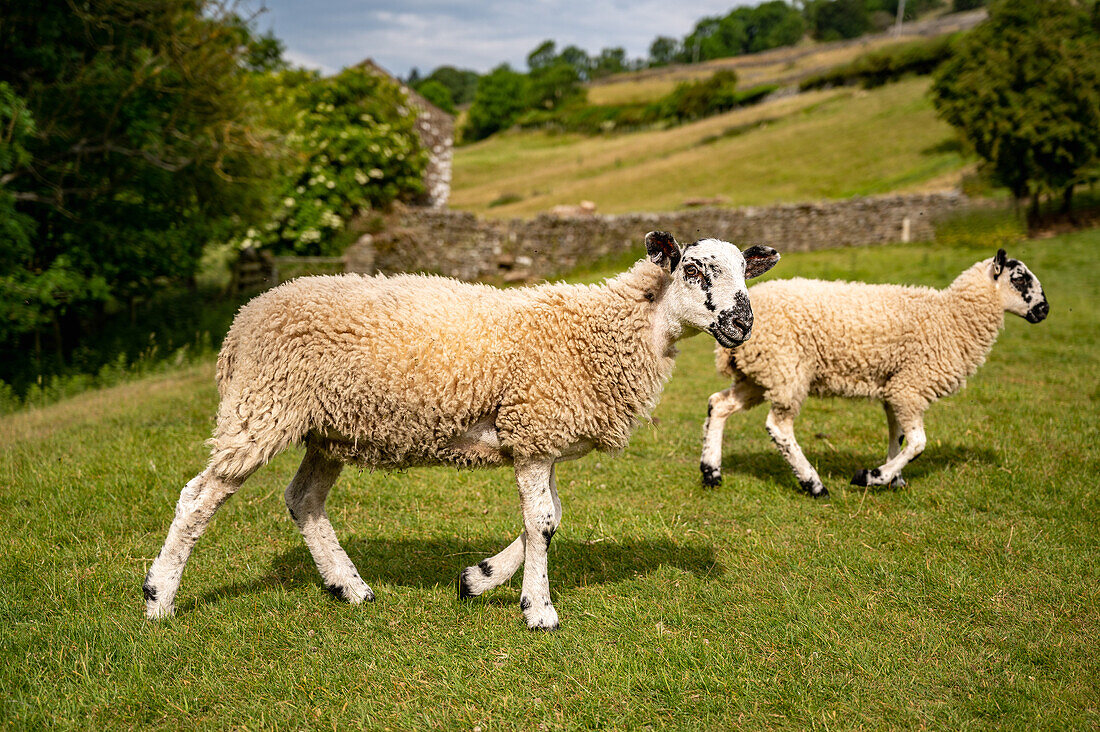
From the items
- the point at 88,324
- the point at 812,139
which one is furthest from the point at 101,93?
the point at 812,139

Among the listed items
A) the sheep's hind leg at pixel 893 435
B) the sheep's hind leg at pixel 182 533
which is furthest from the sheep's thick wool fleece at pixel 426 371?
the sheep's hind leg at pixel 893 435

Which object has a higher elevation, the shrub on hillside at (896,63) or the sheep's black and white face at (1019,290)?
the shrub on hillside at (896,63)

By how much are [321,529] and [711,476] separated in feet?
12.4

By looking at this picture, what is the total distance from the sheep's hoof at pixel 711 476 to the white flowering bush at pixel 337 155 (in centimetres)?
1716

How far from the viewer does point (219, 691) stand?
154 inches

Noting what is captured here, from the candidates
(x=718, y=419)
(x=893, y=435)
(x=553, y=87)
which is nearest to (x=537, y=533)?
(x=718, y=419)

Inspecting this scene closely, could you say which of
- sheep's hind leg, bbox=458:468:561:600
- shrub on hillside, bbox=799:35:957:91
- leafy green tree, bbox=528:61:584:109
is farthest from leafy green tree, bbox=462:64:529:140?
sheep's hind leg, bbox=458:468:561:600

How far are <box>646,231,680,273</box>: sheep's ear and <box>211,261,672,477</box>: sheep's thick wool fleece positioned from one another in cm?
17

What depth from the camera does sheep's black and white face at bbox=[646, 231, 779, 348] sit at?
15.1 feet

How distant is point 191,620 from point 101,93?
12638mm

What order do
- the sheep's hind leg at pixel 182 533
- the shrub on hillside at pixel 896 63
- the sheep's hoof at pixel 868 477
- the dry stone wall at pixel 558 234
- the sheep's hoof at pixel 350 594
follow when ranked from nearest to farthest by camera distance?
the sheep's hind leg at pixel 182 533 → the sheep's hoof at pixel 350 594 → the sheep's hoof at pixel 868 477 → the dry stone wall at pixel 558 234 → the shrub on hillside at pixel 896 63

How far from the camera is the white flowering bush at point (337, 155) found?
22016mm

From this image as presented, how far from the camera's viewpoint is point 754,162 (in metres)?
42.3

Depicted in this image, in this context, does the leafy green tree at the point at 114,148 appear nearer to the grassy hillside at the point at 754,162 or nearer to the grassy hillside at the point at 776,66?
the grassy hillside at the point at 754,162
